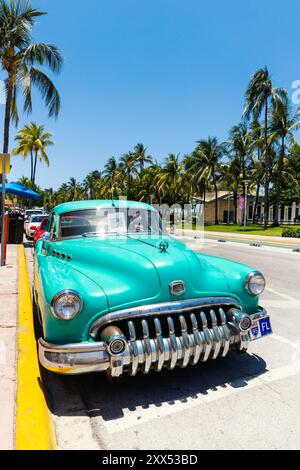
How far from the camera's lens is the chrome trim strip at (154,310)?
2850 millimetres

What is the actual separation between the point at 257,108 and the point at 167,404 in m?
33.5

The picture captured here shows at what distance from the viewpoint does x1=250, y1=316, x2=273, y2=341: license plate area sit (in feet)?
11.3

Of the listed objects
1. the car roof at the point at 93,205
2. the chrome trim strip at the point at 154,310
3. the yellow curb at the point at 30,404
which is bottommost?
the yellow curb at the point at 30,404

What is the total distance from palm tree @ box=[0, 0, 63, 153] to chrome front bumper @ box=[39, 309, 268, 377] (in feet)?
50.8

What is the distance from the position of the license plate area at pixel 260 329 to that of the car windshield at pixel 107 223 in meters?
1.77

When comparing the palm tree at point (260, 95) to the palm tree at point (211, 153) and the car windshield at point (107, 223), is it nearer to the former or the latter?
the palm tree at point (211, 153)

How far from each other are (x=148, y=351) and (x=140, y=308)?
0.35 metres

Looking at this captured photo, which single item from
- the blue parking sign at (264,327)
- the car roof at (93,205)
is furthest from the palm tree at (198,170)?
the blue parking sign at (264,327)

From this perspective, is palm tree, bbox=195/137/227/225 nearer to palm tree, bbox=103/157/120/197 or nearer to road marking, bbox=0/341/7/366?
palm tree, bbox=103/157/120/197

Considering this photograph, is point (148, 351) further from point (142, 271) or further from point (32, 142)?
point (32, 142)

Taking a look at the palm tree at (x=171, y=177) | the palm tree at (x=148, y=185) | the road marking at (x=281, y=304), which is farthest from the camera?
the palm tree at (x=148, y=185)

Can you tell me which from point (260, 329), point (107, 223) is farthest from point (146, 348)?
point (107, 223)
